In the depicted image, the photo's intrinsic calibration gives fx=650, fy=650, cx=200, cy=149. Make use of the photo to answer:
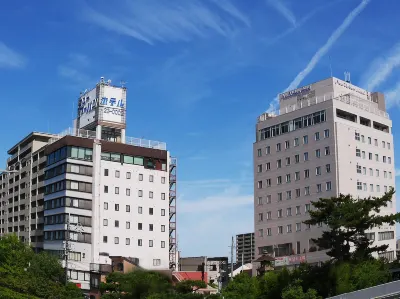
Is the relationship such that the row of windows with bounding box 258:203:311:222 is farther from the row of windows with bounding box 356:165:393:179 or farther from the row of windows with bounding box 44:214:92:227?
the row of windows with bounding box 44:214:92:227

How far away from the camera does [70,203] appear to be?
106 meters

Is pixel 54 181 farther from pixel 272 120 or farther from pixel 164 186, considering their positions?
pixel 272 120

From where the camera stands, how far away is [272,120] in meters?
116

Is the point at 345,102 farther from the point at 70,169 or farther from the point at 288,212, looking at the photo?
the point at 70,169

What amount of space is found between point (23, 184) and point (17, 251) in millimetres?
37614

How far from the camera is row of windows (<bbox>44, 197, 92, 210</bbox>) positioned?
105m

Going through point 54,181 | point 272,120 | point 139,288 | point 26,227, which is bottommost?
point 139,288

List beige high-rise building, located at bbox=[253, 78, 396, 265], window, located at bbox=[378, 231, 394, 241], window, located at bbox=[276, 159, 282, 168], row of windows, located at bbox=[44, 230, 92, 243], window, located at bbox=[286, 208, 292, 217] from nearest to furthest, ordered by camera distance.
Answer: window, located at bbox=[378, 231, 394, 241]
beige high-rise building, located at bbox=[253, 78, 396, 265]
row of windows, located at bbox=[44, 230, 92, 243]
window, located at bbox=[286, 208, 292, 217]
window, located at bbox=[276, 159, 282, 168]

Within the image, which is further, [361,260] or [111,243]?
[111,243]

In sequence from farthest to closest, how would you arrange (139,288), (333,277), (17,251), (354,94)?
1. (354,94)
2. (17,251)
3. (139,288)
4. (333,277)

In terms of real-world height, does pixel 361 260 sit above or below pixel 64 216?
below

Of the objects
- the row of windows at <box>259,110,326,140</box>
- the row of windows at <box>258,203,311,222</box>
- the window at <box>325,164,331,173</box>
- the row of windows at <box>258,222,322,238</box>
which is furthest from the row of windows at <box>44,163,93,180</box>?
the window at <box>325,164,331,173</box>

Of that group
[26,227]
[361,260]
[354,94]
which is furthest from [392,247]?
[26,227]

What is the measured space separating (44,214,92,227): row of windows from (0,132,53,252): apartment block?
5700 mm
